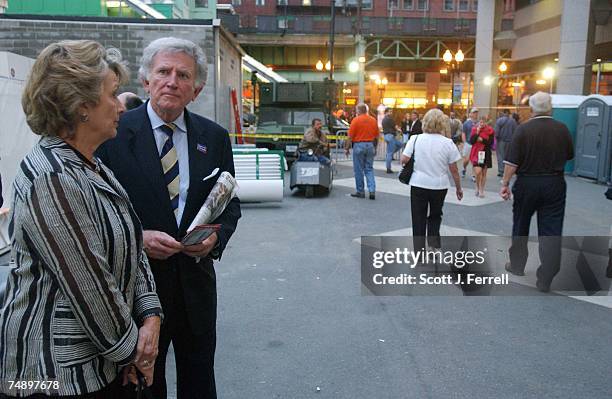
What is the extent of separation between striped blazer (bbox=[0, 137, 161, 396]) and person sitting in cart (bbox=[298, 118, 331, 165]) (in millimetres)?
11006

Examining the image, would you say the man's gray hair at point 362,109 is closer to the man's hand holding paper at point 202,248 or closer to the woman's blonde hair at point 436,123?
the woman's blonde hair at point 436,123

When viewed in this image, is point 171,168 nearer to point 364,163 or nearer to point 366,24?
point 364,163

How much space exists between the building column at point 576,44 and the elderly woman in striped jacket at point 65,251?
2220 centimetres

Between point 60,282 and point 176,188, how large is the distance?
1.01 meters

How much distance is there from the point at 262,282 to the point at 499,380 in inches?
120

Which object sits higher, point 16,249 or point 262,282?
point 16,249

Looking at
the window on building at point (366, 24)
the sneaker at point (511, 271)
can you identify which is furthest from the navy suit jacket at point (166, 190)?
the window on building at point (366, 24)

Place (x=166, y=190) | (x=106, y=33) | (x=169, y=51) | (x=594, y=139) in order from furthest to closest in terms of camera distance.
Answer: (x=106, y=33)
(x=594, y=139)
(x=169, y=51)
(x=166, y=190)

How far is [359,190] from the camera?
12.5m

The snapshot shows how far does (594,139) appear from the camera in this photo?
15.3m

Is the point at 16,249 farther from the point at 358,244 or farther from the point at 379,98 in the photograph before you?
the point at 379,98

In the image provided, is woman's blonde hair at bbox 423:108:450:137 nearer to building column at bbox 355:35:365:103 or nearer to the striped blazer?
the striped blazer

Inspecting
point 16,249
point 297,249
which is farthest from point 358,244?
point 16,249

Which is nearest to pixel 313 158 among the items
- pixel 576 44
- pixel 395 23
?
pixel 576 44
